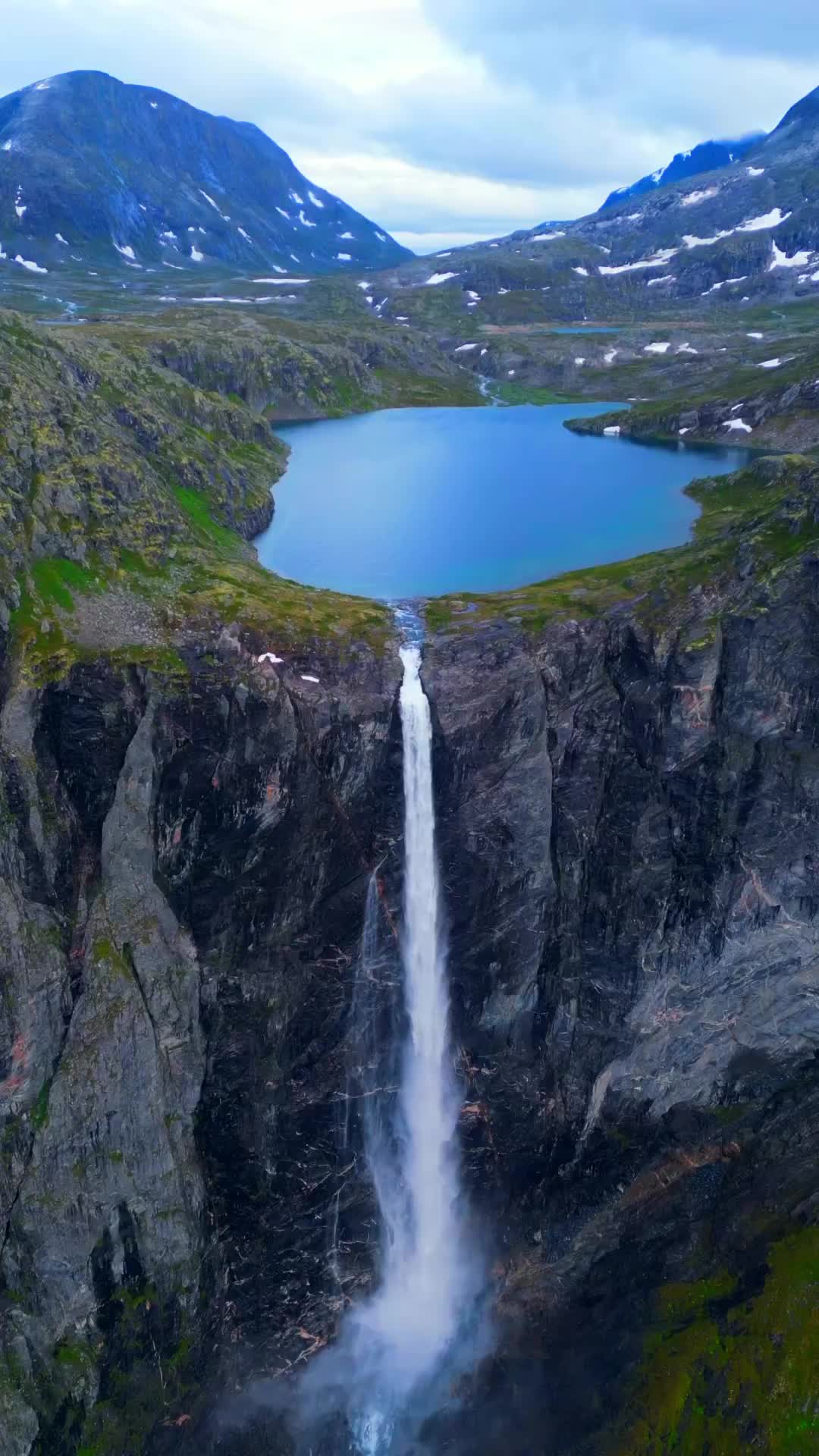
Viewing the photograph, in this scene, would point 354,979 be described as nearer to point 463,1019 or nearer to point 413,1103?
point 463,1019

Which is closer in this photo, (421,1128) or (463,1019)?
(421,1128)

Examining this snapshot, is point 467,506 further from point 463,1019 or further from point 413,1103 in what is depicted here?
point 413,1103

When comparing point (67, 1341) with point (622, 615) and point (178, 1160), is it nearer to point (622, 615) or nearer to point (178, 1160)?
point (178, 1160)

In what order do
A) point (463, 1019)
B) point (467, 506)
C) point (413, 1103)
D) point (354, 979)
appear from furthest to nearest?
point (467, 506), point (463, 1019), point (413, 1103), point (354, 979)

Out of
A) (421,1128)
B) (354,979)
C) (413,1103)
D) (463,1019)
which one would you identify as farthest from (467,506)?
(421,1128)

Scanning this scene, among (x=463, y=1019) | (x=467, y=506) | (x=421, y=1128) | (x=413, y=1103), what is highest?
(x=467, y=506)

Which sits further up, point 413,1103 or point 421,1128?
point 413,1103

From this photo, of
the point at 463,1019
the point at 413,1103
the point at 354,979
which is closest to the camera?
the point at 354,979
